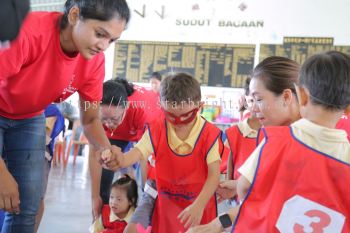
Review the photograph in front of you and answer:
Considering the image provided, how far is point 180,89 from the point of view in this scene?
182cm

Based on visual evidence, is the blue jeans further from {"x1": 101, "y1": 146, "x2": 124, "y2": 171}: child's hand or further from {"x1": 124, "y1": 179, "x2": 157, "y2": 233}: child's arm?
{"x1": 124, "y1": 179, "x2": 157, "y2": 233}: child's arm

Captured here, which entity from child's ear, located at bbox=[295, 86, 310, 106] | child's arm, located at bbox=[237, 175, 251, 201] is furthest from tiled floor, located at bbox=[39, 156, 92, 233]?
child's ear, located at bbox=[295, 86, 310, 106]

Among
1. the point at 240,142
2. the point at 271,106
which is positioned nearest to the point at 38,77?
the point at 271,106

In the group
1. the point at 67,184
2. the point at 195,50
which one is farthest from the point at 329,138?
the point at 195,50

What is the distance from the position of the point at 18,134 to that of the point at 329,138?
1119 millimetres

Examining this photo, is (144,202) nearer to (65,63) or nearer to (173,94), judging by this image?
(173,94)

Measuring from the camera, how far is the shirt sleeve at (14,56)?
1.26m

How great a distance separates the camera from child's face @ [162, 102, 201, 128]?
1.79 meters

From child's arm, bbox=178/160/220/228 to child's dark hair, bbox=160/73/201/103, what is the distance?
0.31 metres

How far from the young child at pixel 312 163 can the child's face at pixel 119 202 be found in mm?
1575

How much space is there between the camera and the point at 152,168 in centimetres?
208

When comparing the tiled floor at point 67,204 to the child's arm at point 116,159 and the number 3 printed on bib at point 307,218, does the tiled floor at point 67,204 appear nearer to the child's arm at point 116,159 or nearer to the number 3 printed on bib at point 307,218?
the child's arm at point 116,159

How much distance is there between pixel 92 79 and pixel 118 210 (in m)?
1.11

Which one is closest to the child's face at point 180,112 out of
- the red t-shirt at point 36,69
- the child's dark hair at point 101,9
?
the red t-shirt at point 36,69
